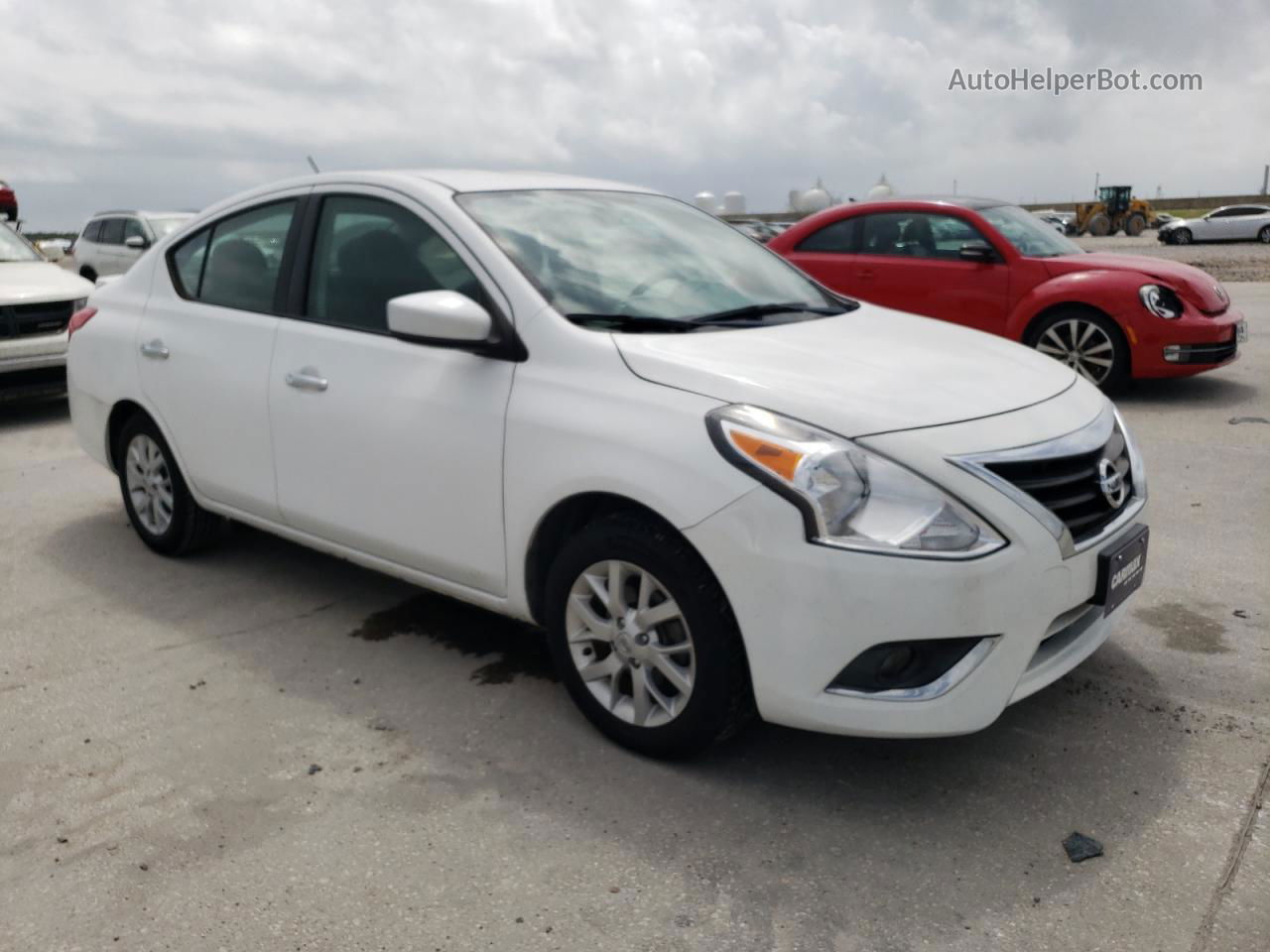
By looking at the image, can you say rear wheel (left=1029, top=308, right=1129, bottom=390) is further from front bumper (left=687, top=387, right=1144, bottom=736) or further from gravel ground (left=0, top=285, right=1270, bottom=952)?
front bumper (left=687, top=387, right=1144, bottom=736)

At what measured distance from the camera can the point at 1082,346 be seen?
338 inches

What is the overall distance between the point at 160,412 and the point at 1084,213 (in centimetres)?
5108

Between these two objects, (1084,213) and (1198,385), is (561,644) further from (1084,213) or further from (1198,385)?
(1084,213)

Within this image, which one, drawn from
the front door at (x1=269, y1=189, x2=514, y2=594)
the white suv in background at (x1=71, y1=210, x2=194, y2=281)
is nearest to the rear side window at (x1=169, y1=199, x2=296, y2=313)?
the front door at (x1=269, y1=189, x2=514, y2=594)

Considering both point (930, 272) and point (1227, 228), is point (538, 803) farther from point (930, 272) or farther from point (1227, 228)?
point (1227, 228)

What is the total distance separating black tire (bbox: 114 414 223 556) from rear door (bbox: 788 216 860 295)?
565 cm

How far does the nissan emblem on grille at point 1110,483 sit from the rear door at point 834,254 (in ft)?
20.4

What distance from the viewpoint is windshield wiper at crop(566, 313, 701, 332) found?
3471 mm

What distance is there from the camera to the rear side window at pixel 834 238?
9422 mm

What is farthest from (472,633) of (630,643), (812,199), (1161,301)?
(812,199)

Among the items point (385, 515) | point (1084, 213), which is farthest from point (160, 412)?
point (1084, 213)

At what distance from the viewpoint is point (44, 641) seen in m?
4.36

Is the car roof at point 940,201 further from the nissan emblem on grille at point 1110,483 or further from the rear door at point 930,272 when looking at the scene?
the nissan emblem on grille at point 1110,483

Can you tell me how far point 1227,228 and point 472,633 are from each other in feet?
133
